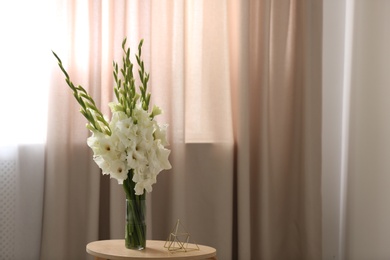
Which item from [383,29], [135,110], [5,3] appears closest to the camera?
[135,110]

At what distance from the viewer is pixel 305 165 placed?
408 centimetres

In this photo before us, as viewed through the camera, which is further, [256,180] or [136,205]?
[256,180]

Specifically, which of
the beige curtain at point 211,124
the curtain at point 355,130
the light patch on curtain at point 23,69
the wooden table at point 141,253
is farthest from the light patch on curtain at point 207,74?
the wooden table at point 141,253

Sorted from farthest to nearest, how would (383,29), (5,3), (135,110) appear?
(383,29)
(5,3)
(135,110)

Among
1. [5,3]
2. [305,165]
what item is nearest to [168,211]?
[305,165]

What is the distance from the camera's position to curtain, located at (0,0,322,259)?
146 inches

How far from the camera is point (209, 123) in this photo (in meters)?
3.96

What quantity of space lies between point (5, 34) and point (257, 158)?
1633mm

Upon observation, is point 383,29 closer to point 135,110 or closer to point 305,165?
point 305,165

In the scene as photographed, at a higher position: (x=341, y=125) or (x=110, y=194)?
(x=341, y=125)

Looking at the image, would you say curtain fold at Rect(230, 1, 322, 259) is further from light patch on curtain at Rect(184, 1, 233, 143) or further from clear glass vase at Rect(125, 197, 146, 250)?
clear glass vase at Rect(125, 197, 146, 250)

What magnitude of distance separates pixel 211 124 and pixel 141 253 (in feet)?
5.56

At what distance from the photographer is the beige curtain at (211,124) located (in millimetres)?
3725

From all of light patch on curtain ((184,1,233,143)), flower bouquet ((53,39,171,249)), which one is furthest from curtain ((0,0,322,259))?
flower bouquet ((53,39,171,249))
